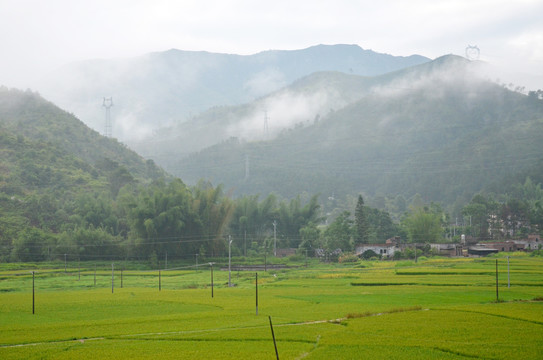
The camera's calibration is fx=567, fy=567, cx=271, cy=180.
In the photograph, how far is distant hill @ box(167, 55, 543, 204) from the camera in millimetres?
144500

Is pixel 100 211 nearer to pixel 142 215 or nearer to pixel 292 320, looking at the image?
pixel 142 215

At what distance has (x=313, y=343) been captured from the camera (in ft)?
61.0

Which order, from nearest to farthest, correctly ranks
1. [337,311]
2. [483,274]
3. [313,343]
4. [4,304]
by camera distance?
[313,343] → [337,311] → [4,304] → [483,274]

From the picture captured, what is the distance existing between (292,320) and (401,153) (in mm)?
152790

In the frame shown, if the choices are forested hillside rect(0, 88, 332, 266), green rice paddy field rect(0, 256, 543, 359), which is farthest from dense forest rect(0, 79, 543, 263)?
green rice paddy field rect(0, 256, 543, 359)

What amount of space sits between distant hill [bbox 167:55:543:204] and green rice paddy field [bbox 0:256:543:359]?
103 meters

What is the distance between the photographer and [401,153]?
6718 inches

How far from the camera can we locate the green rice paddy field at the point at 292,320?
17391 millimetres

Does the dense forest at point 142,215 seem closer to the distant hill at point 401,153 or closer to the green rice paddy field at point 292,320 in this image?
the green rice paddy field at point 292,320

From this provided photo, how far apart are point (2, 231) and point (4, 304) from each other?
40.0 m

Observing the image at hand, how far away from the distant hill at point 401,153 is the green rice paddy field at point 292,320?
103 metres

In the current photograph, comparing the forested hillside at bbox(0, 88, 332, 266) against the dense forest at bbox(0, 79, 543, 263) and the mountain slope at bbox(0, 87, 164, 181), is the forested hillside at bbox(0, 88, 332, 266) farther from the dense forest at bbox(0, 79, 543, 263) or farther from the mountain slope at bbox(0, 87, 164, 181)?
the mountain slope at bbox(0, 87, 164, 181)

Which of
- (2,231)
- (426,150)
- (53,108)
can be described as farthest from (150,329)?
(426,150)

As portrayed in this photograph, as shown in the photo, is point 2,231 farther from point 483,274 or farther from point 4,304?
point 483,274
